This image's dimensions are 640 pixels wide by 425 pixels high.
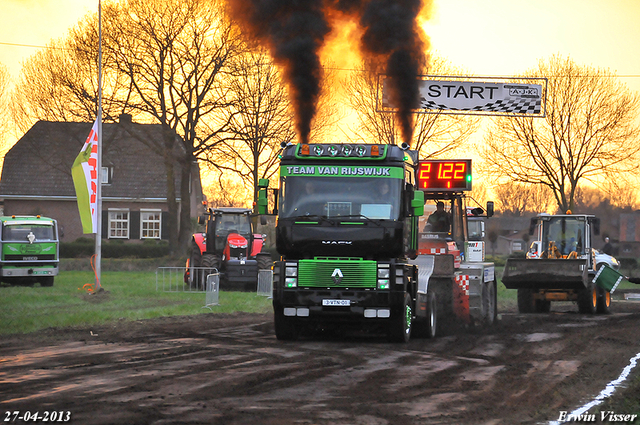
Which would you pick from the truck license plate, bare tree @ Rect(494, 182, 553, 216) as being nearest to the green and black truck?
the truck license plate

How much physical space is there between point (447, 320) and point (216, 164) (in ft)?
77.9

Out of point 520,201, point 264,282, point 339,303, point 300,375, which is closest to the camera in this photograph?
point 300,375

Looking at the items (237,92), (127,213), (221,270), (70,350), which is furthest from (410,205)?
(127,213)

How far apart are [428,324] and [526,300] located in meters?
8.79

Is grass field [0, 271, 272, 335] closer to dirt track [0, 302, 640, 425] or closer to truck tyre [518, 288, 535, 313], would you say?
dirt track [0, 302, 640, 425]

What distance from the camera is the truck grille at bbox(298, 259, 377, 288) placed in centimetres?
1275

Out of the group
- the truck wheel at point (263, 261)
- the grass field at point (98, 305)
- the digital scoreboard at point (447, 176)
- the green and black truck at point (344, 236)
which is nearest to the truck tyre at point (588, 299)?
the digital scoreboard at point (447, 176)

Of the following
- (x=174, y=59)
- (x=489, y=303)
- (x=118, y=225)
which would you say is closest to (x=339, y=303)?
(x=489, y=303)

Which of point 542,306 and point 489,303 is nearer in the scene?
point 489,303

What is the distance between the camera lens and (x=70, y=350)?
1204cm

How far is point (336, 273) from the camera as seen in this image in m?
12.8

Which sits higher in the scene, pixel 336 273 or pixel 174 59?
pixel 174 59

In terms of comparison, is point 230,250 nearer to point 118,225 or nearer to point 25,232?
point 25,232

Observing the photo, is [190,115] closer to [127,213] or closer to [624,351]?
[127,213]
